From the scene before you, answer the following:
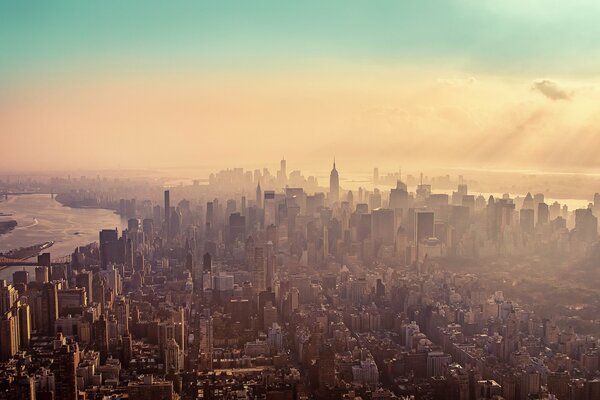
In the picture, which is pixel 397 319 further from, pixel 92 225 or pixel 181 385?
pixel 92 225

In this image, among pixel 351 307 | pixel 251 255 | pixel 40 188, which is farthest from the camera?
pixel 251 255

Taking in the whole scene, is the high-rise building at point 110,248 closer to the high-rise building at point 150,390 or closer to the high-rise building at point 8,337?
the high-rise building at point 8,337

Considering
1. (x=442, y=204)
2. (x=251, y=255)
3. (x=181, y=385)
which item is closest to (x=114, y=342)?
(x=181, y=385)

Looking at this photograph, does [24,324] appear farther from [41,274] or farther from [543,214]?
[543,214]

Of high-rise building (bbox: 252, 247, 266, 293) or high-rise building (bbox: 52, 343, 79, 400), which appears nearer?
high-rise building (bbox: 52, 343, 79, 400)

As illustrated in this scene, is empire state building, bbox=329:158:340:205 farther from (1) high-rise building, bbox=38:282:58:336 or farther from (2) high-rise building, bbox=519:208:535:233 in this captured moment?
(1) high-rise building, bbox=38:282:58:336

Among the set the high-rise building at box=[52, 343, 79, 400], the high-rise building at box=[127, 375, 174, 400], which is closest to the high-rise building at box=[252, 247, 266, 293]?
the high-rise building at box=[52, 343, 79, 400]

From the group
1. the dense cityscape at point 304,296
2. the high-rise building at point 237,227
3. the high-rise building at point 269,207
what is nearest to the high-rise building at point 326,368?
the dense cityscape at point 304,296
